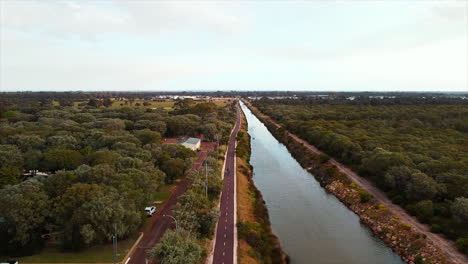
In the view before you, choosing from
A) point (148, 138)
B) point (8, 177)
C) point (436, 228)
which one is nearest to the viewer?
point (436, 228)

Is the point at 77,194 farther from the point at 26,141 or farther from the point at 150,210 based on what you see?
the point at 26,141

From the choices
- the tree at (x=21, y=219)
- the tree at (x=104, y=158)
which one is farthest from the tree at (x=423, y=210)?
the tree at (x=21, y=219)

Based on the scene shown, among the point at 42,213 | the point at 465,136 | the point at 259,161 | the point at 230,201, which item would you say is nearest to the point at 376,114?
the point at 465,136

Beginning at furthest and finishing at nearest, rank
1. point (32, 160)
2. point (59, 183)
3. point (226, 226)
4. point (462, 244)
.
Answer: point (32, 160)
point (226, 226)
point (59, 183)
point (462, 244)

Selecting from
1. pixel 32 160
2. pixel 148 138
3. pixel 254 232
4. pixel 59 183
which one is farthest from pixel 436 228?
pixel 32 160

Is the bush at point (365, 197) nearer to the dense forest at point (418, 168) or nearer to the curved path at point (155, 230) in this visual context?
the dense forest at point (418, 168)

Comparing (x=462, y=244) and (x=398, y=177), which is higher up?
(x=398, y=177)

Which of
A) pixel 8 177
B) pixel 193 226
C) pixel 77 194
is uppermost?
pixel 77 194
